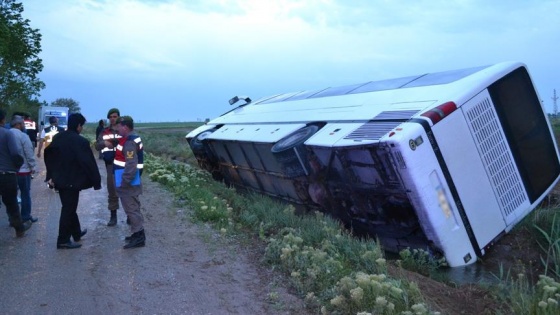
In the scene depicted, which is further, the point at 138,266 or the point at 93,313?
the point at 138,266

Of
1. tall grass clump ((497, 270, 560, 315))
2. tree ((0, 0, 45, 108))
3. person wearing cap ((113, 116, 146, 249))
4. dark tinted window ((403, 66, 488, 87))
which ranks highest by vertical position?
tree ((0, 0, 45, 108))

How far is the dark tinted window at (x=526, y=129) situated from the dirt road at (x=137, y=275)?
3.74 metres

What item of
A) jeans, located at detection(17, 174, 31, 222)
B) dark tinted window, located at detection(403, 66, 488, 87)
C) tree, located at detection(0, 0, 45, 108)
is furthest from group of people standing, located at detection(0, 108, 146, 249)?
tree, located at detection(0, 0, 45, 108)

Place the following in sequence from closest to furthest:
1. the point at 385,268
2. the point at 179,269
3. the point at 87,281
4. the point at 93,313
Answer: the point at 93,313 → the point at 385,268 → the point at 87,281 → the point at 179,269

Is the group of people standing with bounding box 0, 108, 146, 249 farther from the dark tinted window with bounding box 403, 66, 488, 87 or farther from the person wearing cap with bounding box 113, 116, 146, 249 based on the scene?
the dark tinted window with bounding box 403, 66, 488, 87

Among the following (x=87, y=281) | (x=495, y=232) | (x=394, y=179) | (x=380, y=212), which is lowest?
(x=495, y=232)

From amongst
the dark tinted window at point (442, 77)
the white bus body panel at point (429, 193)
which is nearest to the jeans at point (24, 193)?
the white bus body panel at point (429, 193)

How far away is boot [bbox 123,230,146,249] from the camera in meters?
7.23

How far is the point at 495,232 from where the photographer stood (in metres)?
6.83

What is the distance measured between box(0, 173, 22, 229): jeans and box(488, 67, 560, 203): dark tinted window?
21.4ft

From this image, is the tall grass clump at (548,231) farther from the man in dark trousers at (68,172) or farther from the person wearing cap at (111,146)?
the person wearing cap at (111,146)

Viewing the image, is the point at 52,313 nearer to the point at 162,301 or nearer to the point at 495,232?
the point at 162,301

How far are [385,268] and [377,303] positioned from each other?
106cm

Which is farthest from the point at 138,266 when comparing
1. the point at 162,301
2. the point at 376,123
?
the point at 376,123
